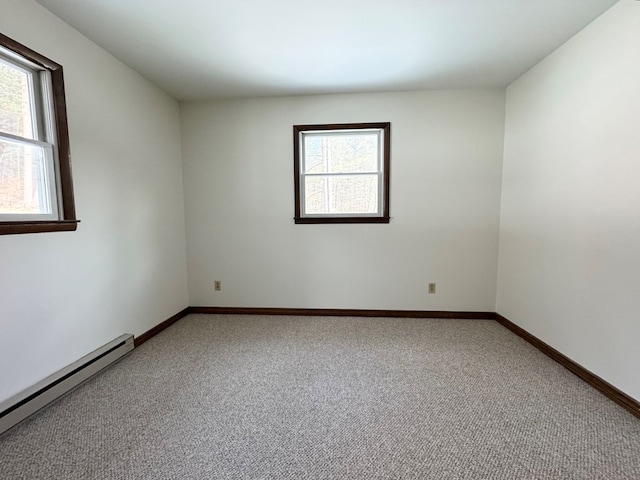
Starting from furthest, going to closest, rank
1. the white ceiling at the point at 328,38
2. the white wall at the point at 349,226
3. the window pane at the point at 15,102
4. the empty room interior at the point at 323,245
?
the white wall at the point at 349,226
the white ceiling at the point at 328,38
the window pane at the point at 15,102
the empty room interior at the point at 323,245

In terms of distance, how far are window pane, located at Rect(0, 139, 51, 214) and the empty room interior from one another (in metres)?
0.02

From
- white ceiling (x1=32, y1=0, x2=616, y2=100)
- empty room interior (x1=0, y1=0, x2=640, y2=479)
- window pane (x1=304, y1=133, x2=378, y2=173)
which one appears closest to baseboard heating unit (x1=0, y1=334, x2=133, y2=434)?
empty room interior (x1=0, y1=0, x2=640, y2=479)

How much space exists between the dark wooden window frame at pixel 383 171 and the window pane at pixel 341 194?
0.09 metres

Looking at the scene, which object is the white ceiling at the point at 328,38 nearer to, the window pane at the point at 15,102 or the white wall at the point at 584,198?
the white wall at the point at 584,198

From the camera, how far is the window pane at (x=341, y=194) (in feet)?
9.96

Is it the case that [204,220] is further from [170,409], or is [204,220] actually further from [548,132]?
[548,132]

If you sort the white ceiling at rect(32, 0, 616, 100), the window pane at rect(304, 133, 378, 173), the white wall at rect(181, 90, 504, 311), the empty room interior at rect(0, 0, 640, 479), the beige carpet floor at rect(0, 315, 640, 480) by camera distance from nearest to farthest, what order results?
the beige carpet floor at rect(0, 315, 640, 480), the empty room interior at rect(0, 0, 640, 479), the white ceiling at rect(32, 0, 616, 100), the white wall at rect(181, 90, 504, 311), the window pane at rect(304, 133, 378, 173)

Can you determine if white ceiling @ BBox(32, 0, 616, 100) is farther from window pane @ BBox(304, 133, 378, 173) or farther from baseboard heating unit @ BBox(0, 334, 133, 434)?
baseboard heating unit @ BBox(0, 334, 133, 434)

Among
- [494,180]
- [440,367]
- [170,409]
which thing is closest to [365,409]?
[440,367]

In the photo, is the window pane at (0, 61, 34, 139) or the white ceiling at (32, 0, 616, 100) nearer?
the window pane at (0, 61, 34, 139)

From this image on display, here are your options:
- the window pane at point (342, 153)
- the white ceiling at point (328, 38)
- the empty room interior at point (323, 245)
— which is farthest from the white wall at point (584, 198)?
the window pane at point (342, 153)

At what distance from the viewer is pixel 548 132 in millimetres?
2230

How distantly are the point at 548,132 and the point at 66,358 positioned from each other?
13.2 feet

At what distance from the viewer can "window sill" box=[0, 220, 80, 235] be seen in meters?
1.49
